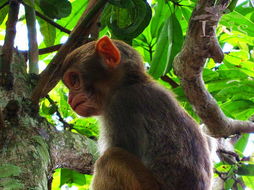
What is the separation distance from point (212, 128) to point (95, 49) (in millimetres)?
1130

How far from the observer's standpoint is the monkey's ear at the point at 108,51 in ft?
10.8

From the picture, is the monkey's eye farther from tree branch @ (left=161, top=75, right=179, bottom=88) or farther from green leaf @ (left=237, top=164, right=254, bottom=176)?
green leaf @ (left=237, top=164, right=254, bottom=176)

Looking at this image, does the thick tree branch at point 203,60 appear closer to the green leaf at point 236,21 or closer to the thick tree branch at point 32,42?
the green leaf at point 236,21

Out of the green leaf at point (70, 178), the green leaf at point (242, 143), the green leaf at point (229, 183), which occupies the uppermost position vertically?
the green leaf at point (242, 143)

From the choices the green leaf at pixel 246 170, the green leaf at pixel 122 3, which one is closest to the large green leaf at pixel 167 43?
the green leaf at pixel 122 3

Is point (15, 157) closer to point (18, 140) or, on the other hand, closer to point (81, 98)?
point (18, 140)

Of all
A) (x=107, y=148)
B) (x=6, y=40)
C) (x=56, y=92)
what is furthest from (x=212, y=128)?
(x=56, y=92)

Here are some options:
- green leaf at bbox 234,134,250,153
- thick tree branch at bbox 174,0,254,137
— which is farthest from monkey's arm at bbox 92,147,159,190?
green leaf at bbox 234,134,250,153

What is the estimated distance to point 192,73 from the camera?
2635 mm

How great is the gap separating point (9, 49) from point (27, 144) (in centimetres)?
79

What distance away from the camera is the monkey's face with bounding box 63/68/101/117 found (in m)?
3.30

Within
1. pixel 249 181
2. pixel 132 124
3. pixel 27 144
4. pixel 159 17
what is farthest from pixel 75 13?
pixel 249 181

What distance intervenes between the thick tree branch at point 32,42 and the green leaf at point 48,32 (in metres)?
0.37

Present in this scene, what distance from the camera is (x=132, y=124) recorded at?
299 centimetres
